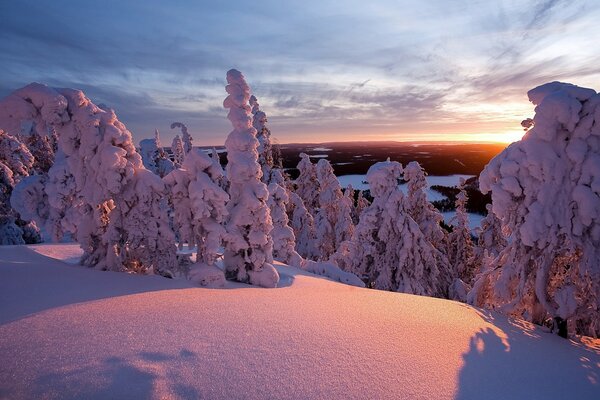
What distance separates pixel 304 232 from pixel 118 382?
1029 inches

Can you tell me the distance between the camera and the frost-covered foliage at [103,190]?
836cm

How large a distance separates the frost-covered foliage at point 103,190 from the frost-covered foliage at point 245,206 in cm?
235

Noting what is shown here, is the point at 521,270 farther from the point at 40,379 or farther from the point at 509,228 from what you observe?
the point at 40,379

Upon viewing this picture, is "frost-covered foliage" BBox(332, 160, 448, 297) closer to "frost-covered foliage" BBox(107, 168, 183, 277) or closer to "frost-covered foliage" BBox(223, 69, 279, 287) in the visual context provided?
"frost-covered foliage" BBox(223, 69, 279, 287)

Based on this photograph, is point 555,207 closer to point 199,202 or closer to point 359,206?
point 199,202

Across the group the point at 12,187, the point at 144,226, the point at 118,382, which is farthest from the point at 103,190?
the point at 12,187

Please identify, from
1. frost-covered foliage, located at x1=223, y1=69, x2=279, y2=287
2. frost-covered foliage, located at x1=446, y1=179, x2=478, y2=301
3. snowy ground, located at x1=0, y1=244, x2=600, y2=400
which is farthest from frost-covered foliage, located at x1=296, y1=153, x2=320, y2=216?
snowy ground, located at x1=0, y1=244, x2=600, y2=400

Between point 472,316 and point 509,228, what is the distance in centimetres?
250

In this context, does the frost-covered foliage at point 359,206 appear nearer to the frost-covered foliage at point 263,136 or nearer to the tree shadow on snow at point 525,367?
the frost-covered foliage at point 263,136

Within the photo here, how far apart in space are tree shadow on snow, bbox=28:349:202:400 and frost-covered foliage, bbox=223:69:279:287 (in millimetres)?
6955

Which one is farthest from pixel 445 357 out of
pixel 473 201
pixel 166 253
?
pixel 473 201

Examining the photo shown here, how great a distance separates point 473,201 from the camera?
254ft

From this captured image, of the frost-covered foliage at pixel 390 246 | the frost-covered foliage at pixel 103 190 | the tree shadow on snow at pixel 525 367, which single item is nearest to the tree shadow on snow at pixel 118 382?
the tree shadow on snow at pixel 525 367

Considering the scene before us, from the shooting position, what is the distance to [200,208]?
9.21 m
